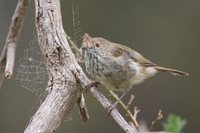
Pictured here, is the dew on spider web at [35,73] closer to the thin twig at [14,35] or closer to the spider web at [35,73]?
the spider web at [35,73]

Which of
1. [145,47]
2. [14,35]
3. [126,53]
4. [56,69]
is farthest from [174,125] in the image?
[145,47]

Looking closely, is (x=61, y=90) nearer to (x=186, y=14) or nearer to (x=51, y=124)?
(x=51, y=124)

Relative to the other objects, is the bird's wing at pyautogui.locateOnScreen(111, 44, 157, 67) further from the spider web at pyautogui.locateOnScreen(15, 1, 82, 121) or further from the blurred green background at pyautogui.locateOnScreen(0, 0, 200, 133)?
the blurred green background at pyautogui.locateOnScreen(0, 0, 200, 133)

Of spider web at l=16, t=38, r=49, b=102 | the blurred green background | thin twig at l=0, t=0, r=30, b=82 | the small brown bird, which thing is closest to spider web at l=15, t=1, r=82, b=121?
spider web at l=16, t=38, r=49, b=102

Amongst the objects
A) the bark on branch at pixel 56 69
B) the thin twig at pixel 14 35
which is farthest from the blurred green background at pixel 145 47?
the bark on branch at pixel 56 69

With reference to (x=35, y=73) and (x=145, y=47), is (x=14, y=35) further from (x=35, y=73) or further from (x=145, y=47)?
(x=145, y=47)
